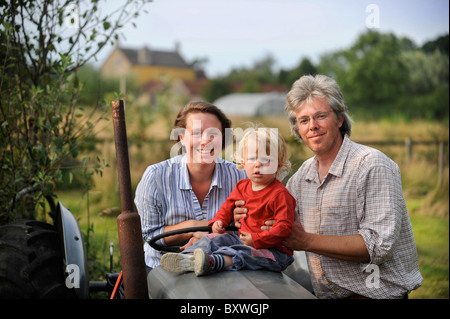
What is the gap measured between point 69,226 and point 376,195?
5.18ft

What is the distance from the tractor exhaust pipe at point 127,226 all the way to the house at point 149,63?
2106 inches

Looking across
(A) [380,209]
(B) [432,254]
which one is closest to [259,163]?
(A) [380,209]

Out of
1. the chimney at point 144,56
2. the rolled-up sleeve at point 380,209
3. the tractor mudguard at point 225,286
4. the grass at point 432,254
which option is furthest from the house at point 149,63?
the tractor mudguard at point 225,286

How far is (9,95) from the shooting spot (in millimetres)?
3297

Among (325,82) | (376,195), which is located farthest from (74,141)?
(376,195)

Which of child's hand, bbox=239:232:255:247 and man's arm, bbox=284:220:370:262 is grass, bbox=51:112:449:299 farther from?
man's arm, bbox=284:220:370:262

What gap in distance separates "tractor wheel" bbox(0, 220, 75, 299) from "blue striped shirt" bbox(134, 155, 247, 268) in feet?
2.02

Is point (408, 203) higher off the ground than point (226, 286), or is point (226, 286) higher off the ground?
point (226, 286)

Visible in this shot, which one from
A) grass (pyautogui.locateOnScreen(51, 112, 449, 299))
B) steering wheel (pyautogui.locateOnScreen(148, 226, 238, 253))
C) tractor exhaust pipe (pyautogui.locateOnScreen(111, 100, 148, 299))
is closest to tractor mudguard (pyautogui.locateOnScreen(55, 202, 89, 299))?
steering wheel (pyautogui.locateOnScreen(148, 226, 238, 253))

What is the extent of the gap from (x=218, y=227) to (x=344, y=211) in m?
0.66

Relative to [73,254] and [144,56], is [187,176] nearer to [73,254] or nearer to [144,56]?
[73,254]

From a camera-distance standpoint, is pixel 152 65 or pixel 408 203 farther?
pixel 152 65

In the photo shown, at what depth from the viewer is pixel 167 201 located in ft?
9.93
